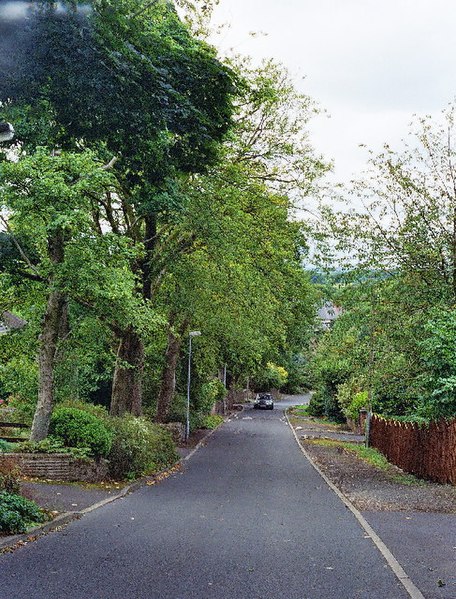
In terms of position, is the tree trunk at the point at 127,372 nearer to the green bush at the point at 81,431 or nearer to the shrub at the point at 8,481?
the green bush at the point at 81,431

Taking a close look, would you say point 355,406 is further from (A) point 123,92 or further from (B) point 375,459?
(A) point 123,92

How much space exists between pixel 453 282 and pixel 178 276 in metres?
8.63

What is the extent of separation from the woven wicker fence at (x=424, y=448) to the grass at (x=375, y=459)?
0.95 ft

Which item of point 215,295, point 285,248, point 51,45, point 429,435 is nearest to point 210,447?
point 215,295

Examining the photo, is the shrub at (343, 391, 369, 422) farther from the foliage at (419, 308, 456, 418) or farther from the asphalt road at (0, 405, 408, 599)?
the asphalt road at (0, 405, 408, 599)

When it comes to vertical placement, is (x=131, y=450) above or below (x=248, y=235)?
below

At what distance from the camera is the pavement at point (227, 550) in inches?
281

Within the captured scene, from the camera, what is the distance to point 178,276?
23.9 meters

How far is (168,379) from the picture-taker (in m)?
32.7

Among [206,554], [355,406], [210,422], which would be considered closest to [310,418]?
[210,422]

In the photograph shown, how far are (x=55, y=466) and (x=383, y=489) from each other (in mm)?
7818

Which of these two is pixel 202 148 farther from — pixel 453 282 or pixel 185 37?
pixel 453 282

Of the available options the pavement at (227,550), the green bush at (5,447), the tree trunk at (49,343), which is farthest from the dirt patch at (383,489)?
the green bush at (5,447)

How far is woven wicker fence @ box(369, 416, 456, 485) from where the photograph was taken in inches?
693
